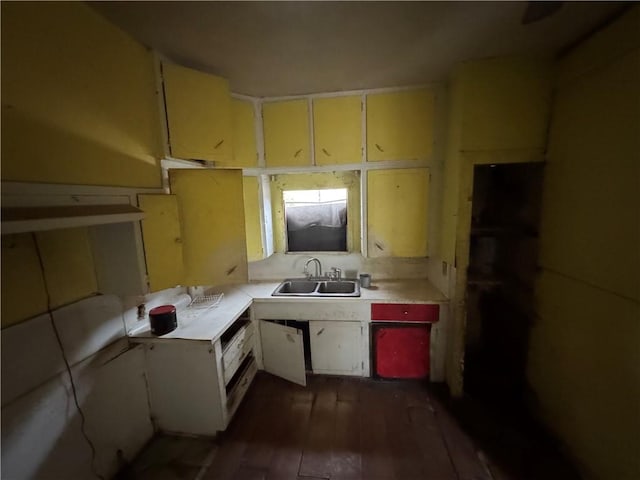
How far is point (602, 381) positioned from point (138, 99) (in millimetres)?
2986

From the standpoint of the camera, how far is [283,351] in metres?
2.22

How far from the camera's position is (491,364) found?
2375mm

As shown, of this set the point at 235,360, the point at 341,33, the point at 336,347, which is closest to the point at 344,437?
the point at 336,347

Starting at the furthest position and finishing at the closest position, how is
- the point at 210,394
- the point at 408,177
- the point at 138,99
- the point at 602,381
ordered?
the point at 408,177 → the point at 210,394 → the point at 138,99 → the point at 602,381

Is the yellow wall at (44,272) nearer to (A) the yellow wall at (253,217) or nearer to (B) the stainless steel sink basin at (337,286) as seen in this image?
(A) the yellow wall at (253,217)

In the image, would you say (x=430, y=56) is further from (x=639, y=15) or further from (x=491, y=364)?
(x=491, y=364)

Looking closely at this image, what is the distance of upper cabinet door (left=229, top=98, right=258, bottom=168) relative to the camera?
2.21 m

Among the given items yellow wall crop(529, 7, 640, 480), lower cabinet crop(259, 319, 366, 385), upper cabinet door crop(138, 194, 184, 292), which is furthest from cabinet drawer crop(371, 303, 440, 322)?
upper cabinet door crop(138, 194, 184, 292)

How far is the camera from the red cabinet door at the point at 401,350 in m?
2.15

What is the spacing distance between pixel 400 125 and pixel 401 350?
6.23 ft

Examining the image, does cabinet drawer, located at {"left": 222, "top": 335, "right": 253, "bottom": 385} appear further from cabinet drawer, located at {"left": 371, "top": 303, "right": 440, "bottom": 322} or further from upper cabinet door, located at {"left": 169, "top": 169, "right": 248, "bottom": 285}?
cabinet drawer, located at {"left": 371, "top": 303, "right": 440, "bottom": 322}

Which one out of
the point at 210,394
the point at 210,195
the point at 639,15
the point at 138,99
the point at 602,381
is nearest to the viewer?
the point at 639,15

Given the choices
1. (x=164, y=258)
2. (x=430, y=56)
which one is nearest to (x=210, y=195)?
(x=164, y=258)

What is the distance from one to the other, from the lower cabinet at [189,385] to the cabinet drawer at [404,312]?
1.19m
